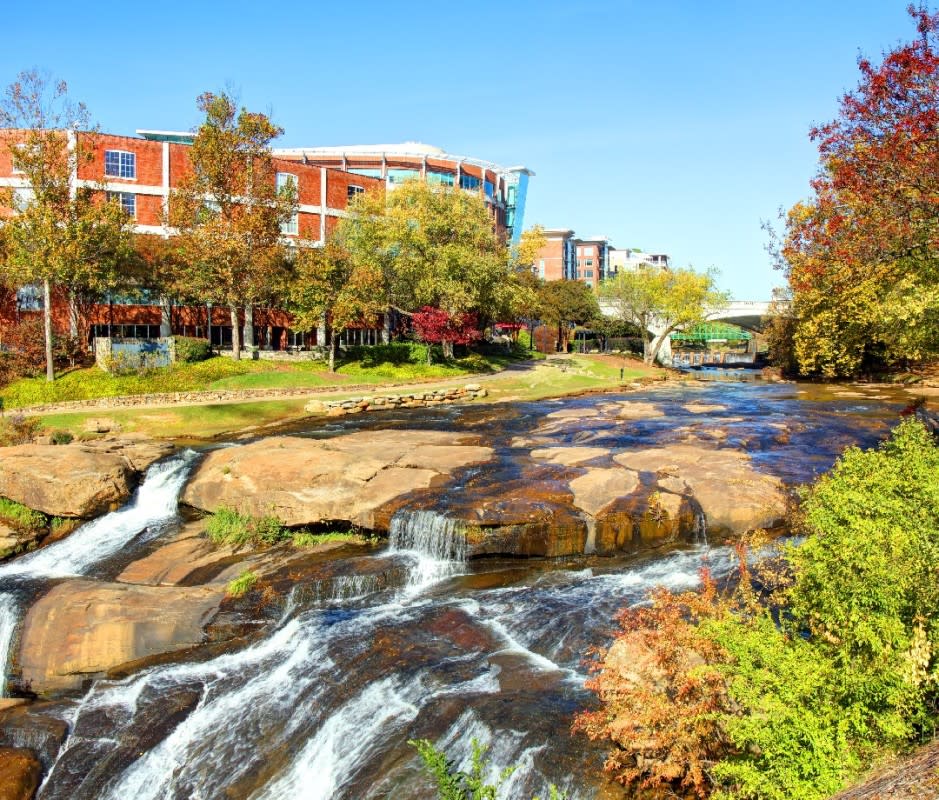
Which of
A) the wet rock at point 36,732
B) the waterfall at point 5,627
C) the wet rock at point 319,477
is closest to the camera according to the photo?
the wet rock at point 36,732

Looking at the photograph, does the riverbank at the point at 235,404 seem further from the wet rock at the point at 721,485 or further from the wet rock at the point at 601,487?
the wet rock at the point at 721,485

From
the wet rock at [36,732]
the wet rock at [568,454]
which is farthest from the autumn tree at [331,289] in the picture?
the wet rock at [36,732]

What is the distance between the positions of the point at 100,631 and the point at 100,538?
6743 millimetres

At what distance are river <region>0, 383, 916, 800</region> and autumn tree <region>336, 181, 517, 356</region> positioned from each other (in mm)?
33079

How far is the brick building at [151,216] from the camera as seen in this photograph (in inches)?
1901

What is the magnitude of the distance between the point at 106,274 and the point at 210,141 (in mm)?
9905

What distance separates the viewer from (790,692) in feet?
23.8

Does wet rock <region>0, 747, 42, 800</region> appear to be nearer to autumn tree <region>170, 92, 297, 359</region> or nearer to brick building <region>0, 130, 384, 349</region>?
autumn tree <region>170, 92, 297, 359</region>

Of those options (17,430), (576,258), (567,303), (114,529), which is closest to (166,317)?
(17,430)

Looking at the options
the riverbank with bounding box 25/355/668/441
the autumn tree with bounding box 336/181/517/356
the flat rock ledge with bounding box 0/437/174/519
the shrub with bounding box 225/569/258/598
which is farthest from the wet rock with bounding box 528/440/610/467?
the autumn tree with bounding box 336/181/517/356

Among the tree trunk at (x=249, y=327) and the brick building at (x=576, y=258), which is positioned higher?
the brick building at (x=576, y=258)

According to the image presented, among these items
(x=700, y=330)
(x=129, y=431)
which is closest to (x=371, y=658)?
(x=129, y=431)

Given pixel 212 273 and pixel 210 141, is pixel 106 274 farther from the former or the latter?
pixel 210 141

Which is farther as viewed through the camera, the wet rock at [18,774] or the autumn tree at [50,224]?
the autumn tree at [50,224]
